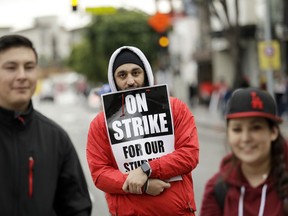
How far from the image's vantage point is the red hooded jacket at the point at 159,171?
399cm

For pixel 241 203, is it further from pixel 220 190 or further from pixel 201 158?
pixel 201 158

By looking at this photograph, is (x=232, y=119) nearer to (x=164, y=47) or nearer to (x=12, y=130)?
(x=12, y=130)

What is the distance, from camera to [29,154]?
3.43 m

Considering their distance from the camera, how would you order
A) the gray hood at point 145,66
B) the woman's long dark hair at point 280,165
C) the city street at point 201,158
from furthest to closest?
1. the city street at point 201,158
2. the gray hood at point 145,66
3. the woman's long dark hair at point 280,165

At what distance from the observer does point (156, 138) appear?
4133 mm

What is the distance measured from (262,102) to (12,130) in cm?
124

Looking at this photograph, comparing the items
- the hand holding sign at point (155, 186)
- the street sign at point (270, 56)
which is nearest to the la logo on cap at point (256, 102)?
the hand holding sign at point (155, 186)

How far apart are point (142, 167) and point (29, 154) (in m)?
0.79

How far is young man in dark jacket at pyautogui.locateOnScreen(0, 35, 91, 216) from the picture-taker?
11.1ft

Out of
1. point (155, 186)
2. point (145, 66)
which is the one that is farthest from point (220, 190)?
point (145, 66)

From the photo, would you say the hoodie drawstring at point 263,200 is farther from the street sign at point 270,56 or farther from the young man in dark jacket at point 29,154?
the street sign at point 270,56

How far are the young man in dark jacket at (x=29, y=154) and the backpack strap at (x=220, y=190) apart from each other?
0.92 metres

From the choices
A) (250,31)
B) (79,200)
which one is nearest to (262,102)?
(79,200)

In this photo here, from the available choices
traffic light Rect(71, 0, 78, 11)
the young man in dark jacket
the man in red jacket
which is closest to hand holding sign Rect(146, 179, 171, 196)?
the man in red jacket
